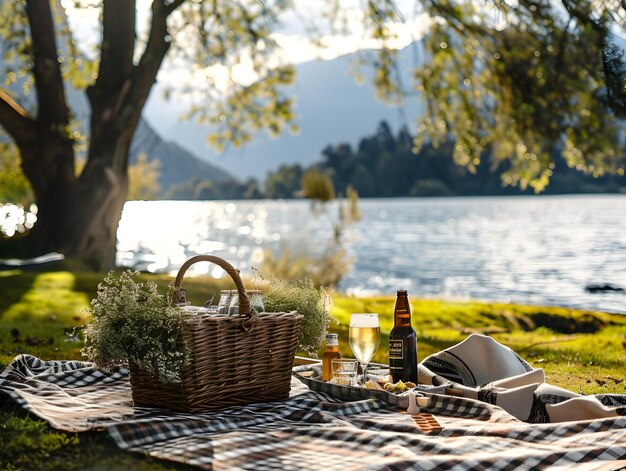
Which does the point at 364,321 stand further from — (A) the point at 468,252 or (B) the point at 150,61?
(A) the point at 468,252

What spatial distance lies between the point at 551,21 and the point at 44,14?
769cm

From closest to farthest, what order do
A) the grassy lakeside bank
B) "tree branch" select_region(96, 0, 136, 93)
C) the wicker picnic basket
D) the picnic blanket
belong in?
the picnic blanket, the grassy lakeside bank, the wicker picnic basket, "tree branch" select_region(96, 0, 136, 93)

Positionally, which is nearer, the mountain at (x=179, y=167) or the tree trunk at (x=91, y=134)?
the tree trunk at (x=91, y=134)

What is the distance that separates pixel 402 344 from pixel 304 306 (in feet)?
2.10

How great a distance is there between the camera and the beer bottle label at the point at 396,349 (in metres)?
4.52

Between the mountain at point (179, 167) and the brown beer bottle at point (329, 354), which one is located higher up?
the mountain at point (179, 167)

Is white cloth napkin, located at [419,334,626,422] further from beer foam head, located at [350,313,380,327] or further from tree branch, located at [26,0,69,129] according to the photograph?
tree branch, located at [26,0,69,129]

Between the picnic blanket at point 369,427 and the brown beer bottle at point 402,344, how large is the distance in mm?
193

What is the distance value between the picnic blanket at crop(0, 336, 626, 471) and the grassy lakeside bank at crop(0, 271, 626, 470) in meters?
0.13

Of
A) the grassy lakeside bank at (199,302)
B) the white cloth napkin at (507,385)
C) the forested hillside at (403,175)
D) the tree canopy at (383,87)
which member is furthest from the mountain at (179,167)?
the white cloth napkin at (507,385)

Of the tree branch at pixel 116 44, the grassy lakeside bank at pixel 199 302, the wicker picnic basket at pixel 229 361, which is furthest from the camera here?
the tree branch at pixel 116 44

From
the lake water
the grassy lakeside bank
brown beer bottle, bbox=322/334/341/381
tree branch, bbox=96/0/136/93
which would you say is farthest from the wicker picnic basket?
the lake water

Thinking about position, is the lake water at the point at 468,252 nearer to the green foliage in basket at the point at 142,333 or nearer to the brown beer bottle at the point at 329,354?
the brown beer bottle at the point at 329,354

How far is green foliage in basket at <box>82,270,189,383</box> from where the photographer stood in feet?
13.3
